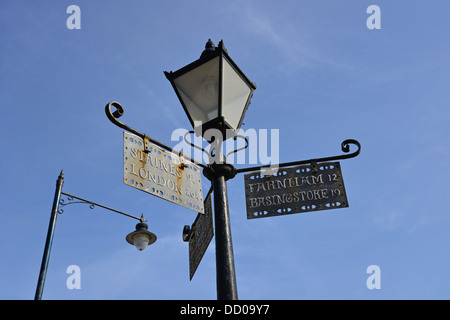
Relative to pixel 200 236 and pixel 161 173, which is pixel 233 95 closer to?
pixel 161 173

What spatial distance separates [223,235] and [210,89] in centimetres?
130

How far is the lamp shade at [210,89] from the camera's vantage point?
421 centimetres

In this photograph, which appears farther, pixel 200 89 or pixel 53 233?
pixel 53 233

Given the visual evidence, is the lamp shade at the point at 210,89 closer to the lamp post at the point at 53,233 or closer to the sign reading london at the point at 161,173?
the sign reading london at the point at 161,173

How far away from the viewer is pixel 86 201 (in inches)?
396

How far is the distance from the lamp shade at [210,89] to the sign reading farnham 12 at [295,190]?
0.59 m

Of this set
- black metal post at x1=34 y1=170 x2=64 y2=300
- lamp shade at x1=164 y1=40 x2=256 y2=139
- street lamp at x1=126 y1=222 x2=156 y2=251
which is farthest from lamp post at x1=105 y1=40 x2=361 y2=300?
street lamp at x1=126 y1=222 x2=156 y2=251

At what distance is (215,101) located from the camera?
4223 millimetres

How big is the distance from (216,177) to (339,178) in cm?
116

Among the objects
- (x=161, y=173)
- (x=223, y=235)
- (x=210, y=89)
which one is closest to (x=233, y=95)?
(x=210, y=89)

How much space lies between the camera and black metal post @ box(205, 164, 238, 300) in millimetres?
3567

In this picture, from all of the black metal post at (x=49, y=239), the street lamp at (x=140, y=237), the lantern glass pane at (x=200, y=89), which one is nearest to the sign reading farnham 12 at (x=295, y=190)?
the lantern glass pane at (x=200, y=89)
